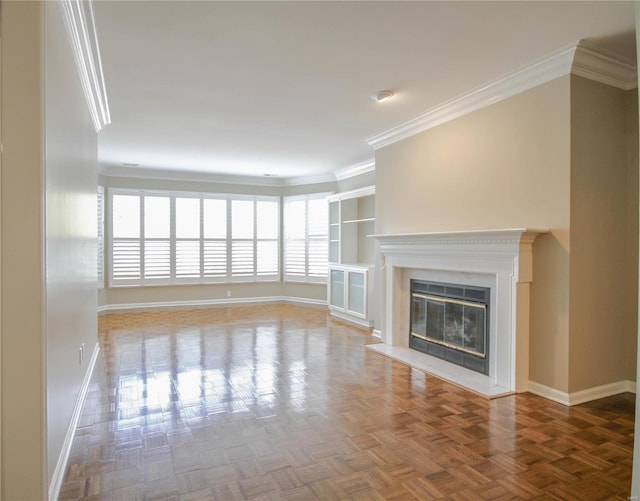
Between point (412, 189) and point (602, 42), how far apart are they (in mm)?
2212

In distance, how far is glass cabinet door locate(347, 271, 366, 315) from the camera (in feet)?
20.4

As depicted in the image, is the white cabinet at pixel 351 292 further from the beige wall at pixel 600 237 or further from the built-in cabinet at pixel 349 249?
the beige wall at pixel 600 237

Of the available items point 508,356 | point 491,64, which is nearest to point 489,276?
point 508,356

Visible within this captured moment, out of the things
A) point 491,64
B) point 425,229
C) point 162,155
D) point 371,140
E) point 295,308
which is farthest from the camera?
point 295,308

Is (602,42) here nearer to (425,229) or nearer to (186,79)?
(425,229)

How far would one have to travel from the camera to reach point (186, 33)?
8.89ft

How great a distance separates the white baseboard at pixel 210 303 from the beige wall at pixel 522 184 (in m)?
4.19

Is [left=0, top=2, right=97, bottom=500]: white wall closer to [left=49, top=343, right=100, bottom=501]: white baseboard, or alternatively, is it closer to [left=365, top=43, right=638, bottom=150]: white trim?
[left=49, top=343, right=100, bottom=501]: white baseboard

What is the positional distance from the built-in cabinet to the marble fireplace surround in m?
1.75

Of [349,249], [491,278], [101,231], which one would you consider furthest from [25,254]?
[101,231]

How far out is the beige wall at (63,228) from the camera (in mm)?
1922

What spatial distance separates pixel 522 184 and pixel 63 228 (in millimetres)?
3449

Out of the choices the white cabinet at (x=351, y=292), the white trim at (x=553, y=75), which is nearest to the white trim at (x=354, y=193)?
the white cabinet at (x=351, y=292)

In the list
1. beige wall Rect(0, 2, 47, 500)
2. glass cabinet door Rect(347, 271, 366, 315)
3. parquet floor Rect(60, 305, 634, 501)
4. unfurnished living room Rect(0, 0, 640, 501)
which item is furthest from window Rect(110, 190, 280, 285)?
beige wall Rect(0, 2, 47, 500)
